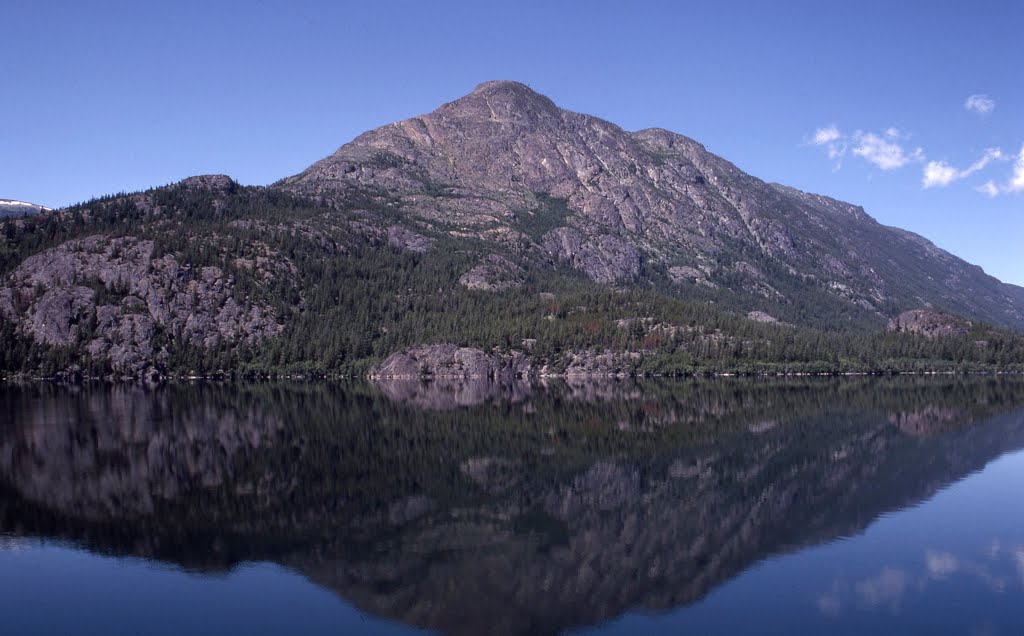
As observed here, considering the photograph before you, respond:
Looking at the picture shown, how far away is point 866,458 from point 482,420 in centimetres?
4295

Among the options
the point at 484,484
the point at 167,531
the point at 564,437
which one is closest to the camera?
the point at 167,531

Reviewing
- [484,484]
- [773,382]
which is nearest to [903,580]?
[484,484]

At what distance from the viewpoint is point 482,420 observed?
90.3m

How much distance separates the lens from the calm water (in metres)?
28.7

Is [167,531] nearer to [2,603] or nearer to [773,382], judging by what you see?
[2,603]

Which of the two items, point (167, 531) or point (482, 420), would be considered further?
point (482, 420)

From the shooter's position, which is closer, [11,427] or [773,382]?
[11,427]

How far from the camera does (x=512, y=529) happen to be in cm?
3931

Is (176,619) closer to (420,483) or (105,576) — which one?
(105,576)

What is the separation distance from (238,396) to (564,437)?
76364mm

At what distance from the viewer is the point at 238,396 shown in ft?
428

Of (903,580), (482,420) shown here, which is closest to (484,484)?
(903,580)

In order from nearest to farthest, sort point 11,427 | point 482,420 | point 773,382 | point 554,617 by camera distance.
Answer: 1. point 554,617
2. point 11,427
3. point 482,420
4. point 773,382

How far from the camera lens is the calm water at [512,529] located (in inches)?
1128
